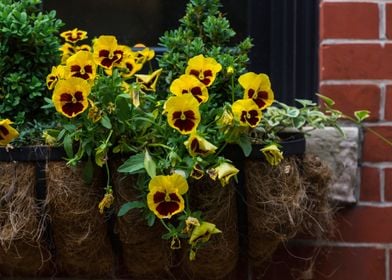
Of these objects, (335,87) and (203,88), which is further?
(335,87)

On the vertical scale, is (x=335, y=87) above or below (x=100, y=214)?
above

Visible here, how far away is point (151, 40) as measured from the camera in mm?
2148

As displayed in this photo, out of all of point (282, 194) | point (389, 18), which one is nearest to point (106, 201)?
point (282, 194)

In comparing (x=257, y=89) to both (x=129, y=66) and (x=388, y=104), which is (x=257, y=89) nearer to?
(x=129, y=66)

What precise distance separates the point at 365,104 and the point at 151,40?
63cm

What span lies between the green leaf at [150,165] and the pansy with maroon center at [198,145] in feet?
0.26

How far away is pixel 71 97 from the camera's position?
5.20 ft

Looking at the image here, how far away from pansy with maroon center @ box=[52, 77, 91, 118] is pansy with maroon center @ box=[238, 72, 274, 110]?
34 cm

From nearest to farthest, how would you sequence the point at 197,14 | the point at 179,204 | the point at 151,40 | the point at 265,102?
1. the point at 179,204
2. the point at 265,102
3. the point at 197,14
4. the point at 151,40

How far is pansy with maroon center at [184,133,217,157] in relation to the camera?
154cm

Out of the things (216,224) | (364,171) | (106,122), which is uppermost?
(106,122)

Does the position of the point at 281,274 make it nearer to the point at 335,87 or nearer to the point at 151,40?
the point at 335,87

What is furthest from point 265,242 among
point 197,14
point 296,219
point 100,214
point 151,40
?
point 151,40

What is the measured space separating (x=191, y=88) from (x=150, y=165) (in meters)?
0.19
